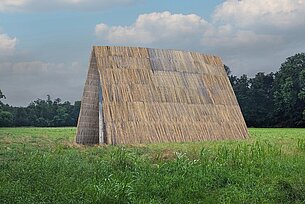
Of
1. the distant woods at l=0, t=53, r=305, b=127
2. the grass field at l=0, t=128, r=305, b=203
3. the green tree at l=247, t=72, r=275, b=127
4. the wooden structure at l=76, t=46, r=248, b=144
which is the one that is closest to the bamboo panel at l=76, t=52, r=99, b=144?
the wooden structure at l=76, t=46, r=248, b=144

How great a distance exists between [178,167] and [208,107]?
43.7ft

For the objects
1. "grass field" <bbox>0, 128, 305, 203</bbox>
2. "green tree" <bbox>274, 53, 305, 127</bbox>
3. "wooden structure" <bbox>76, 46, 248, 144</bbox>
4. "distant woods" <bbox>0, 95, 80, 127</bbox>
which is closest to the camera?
"grass field" <bbox>0, 128, 305, 203</bbox>

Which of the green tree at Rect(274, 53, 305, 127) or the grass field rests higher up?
the green tree at Rect(274, 53, 305, 127)

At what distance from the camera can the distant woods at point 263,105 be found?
51.2 m

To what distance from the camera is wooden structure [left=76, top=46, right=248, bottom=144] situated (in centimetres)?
2033

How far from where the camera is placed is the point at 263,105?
184ft

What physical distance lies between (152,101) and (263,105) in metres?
37.0

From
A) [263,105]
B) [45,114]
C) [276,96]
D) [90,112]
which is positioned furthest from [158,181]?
[45,114]

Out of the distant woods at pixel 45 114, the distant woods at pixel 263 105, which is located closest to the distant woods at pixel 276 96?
the distant woods at pixel 263 105

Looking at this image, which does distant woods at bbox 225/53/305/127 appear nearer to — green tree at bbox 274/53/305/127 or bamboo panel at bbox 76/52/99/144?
green tree at bbox 274/53/305/127

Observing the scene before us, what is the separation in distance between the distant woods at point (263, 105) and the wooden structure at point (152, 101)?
87.1 feet

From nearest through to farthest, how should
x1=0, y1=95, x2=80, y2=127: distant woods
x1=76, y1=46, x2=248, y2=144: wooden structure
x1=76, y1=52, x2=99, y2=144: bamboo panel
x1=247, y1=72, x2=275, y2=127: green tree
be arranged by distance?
x1=76, y1=46, x2=248, y2=144: wooden structure → x1=76, y1=52, x2=99, y2=144: bamboo panel → x1=247, y1=72, x2=275, y2=127: green tree → x1=0, y1=95, x2=80, y2=127: distant woods

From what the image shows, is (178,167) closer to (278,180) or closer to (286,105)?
(278,180)

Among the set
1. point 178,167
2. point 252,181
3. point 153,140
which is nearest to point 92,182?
point 178,167
